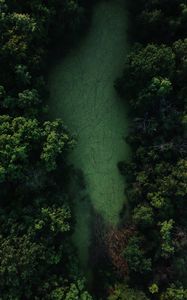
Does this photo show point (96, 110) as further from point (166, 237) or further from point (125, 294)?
point (125, 294)

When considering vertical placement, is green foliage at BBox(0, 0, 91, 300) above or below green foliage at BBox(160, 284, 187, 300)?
above

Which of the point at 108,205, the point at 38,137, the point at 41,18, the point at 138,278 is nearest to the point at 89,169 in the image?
the point at 108,205

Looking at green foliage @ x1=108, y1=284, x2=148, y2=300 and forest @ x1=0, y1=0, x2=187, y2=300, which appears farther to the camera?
green foliage @ x1=108, y1=284, x2=148, y2=300

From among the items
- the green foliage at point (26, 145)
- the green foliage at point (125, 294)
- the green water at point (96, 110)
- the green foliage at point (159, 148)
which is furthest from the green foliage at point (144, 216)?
the green foliage at point (26, 145)

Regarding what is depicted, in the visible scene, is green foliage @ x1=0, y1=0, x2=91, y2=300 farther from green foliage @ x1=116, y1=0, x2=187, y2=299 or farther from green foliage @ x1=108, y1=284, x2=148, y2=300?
green foliage @ x1=116, y1=0, x2=187, y2=299

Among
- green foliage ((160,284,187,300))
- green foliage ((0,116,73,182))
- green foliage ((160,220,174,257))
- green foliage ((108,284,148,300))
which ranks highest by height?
green foliage ((0,116,73,182))

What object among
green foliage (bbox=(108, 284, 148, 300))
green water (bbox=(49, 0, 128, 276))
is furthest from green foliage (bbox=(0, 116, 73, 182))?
green foliage (bbox=(108, 284, 148, 300))
